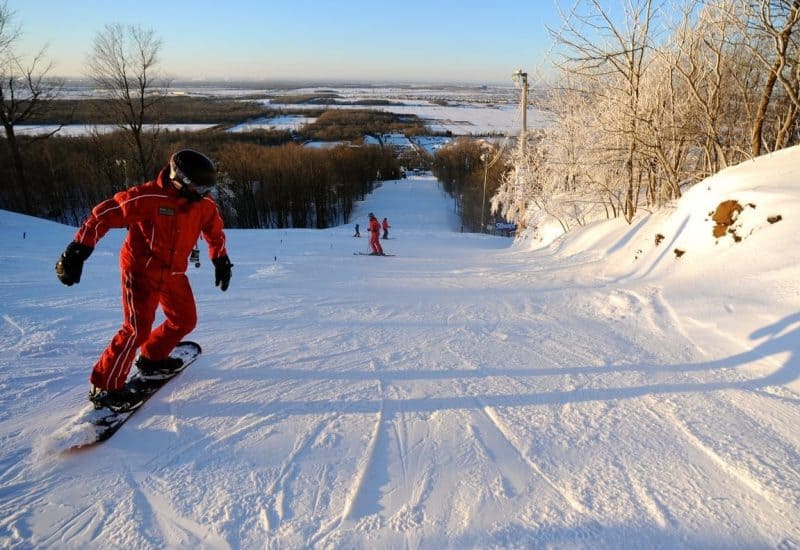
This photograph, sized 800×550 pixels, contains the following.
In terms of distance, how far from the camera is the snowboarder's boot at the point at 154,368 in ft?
9.61

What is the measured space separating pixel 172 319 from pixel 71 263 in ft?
2.31

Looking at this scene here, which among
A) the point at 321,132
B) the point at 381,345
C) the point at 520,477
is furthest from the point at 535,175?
the point at 321,132

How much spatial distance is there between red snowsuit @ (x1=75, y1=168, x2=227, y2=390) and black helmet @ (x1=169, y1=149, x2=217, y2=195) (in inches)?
3.4

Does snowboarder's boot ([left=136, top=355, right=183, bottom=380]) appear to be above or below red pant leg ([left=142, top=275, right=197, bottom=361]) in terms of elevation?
below

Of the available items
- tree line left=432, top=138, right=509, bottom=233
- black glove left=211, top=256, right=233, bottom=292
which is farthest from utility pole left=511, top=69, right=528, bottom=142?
tree line left=432, top=138, right=509, bottom=233

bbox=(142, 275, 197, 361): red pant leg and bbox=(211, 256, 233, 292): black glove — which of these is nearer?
bbox=(142, 275, 197, 361): red pant leg

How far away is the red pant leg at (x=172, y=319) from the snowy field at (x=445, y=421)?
0.29 metres

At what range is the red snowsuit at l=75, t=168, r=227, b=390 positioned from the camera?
261 cm

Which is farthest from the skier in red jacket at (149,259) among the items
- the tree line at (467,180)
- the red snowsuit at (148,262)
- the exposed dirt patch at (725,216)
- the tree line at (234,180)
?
the tree line at (234,180)

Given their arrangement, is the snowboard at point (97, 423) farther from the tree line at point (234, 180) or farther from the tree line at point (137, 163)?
the tree line at point (234, 180)

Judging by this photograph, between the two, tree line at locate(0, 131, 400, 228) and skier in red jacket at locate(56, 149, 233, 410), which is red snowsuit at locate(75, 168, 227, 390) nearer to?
skier in red jacket at locate(56, 149, 233, 410)

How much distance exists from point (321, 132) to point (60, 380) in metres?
95.1

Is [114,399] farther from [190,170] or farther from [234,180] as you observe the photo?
[234,180]

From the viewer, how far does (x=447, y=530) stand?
1.77m
